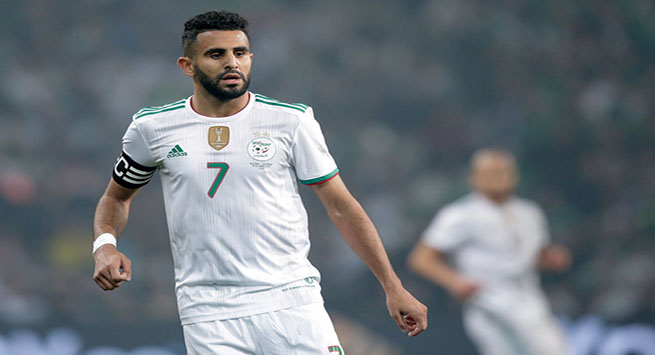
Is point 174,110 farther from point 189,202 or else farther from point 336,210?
point 336,210

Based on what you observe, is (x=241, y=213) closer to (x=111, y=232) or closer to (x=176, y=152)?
(x=176, y=152)

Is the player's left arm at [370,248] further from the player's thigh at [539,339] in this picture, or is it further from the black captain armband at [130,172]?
the player's thigh at [539,339]

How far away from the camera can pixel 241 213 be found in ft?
11.3

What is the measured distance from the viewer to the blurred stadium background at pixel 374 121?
10430mm

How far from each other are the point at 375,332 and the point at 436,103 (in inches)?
146

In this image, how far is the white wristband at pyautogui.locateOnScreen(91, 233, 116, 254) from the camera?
353 cm

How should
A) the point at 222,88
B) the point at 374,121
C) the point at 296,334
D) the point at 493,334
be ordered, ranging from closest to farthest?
the point at 296,334 < the point at 222,88 < the point at 493,334 < the point at 374,121

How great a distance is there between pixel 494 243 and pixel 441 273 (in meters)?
0.52

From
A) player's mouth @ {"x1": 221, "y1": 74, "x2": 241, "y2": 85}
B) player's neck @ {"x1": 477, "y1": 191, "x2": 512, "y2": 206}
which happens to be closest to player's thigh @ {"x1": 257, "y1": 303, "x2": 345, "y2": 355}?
player's mouth @ {"x1": 221, "y1": 74, "x2": 241, "y2": 85}

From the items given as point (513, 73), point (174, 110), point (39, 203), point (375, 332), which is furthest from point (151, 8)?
point (174, 110)

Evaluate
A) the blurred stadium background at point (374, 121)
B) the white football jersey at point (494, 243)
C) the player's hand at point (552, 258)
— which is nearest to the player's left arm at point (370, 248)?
the white football jersey at point (494, 243)

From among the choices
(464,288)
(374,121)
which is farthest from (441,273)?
Answer: (374,121)

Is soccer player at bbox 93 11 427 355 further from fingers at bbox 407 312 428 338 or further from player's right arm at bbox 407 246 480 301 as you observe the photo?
player's right arm at bbox 407 246 480 301

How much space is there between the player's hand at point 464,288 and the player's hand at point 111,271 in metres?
3.74
